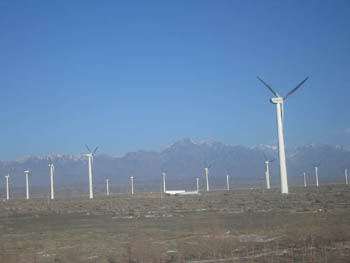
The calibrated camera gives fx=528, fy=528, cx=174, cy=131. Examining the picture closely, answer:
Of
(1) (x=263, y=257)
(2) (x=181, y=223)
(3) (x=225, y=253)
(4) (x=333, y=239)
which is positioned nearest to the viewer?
(1) (x=263, y=257)

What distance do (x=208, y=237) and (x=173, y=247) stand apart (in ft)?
8.55

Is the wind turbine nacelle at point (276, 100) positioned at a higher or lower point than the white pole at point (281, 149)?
higher

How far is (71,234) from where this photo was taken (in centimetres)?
3259

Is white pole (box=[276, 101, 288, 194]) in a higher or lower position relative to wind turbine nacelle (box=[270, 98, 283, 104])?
lower

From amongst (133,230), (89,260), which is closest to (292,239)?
(89,260)

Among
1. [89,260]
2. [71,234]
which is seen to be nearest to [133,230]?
[71,234]

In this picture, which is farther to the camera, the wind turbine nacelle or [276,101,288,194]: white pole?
the wind turbine nacelle

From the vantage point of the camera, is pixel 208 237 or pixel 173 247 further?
pixel 208 237

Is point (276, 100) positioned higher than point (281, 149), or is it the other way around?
point (276, 100)

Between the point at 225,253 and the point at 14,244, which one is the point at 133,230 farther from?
the point at 225,253

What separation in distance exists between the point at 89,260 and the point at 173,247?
4.28m

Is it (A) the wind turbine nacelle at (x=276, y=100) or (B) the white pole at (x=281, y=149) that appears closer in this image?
(B) the white pole at (x=281, y=149)

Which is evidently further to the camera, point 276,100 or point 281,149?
point 276,100

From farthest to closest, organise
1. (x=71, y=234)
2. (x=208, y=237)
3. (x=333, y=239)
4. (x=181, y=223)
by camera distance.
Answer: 1. (x=181, y=223)
2. (x=71, y=234)
3. (x=208, y=237)
4. (x=333, y=239)
